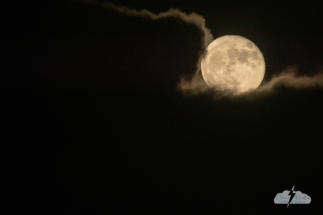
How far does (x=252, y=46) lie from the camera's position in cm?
263

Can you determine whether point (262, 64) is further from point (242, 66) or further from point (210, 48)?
point (210, 48)

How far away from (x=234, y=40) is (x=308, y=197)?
9.73ft

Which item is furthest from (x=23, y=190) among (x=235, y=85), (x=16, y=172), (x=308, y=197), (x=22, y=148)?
(x=308, y=197)

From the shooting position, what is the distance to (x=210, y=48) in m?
2.75

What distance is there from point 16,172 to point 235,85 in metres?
4.47

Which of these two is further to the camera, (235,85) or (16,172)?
(16,172)

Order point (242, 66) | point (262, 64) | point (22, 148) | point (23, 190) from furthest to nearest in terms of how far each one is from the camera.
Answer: point (22, 148) < point (23, 190) < point (262, 64) < point (242, 66)

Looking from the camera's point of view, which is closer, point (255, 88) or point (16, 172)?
point (255, 88)

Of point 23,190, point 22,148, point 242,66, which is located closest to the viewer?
point 242,66

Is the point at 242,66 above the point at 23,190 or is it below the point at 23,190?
above

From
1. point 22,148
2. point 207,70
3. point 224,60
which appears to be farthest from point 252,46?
point 22,148

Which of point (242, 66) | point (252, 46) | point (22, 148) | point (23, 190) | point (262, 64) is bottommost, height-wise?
point (23, 190)

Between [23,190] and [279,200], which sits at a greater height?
[279,200]

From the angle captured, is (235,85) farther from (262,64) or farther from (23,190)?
(23,190)
